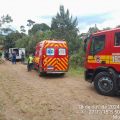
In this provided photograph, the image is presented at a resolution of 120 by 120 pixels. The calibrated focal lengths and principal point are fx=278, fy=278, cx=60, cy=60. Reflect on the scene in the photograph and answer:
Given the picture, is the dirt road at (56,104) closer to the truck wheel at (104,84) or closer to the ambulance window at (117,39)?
the truck wheel at (104,84)

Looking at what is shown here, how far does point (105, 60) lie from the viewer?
11688mm

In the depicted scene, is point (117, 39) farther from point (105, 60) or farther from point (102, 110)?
point (102, 110)

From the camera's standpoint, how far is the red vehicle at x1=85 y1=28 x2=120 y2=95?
36.6 feet

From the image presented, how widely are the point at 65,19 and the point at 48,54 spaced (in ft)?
174

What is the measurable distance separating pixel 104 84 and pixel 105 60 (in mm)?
1007

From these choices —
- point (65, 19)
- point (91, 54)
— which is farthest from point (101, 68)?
point (65, 19)

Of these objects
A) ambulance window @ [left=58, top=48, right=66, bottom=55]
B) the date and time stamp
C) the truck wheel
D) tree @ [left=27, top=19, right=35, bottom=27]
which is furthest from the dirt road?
tree @ [left=27, top=19, right=35, bottom=27]

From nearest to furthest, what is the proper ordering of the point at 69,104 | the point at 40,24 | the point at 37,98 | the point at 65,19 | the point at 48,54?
1. the point at 69,104
2. the point at 37,98
3. the point at 48,54
4. the point at 65,19
5. the point at 40,24

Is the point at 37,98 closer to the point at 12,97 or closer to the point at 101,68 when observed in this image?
the point at 12,97

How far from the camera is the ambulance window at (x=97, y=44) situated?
38.7ft

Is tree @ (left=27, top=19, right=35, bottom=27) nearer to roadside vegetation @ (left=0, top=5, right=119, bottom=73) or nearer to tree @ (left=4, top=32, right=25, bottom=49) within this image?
roadside vegetation @ (left=0, top=5, right=119, bottom=73)

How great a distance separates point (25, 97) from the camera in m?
11.0

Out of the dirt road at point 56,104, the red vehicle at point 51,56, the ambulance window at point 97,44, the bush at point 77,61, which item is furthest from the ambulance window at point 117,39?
the bush at point 77,61

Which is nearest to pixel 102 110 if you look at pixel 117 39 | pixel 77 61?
pixel 117 39
